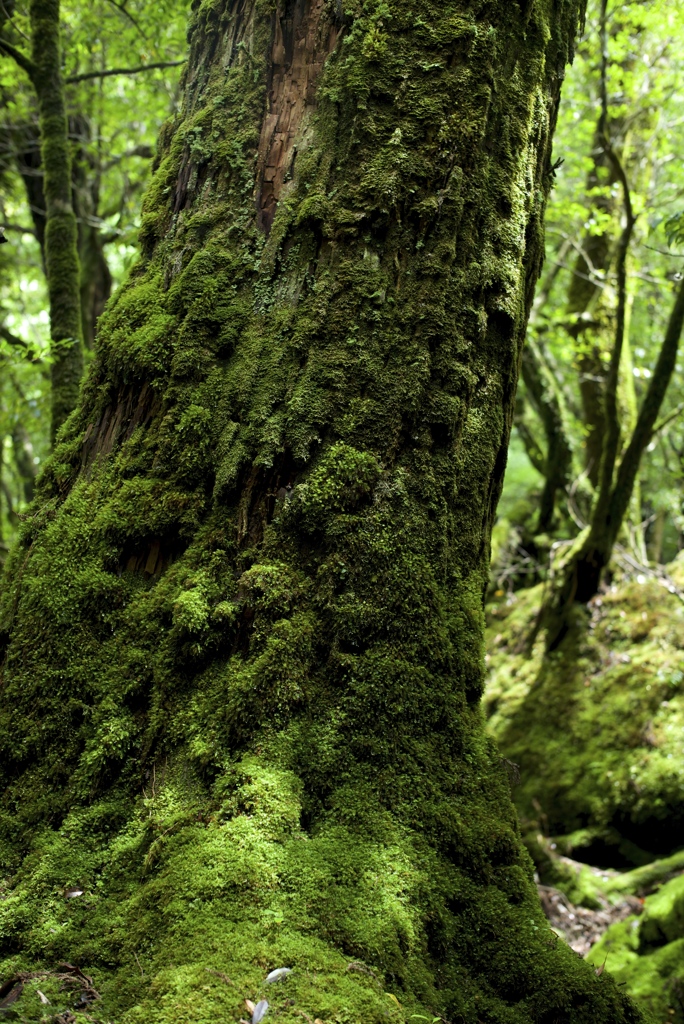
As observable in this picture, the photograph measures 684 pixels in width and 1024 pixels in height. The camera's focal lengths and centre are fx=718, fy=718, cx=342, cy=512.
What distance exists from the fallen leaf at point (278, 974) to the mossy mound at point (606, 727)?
5499 mm

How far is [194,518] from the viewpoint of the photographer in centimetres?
267

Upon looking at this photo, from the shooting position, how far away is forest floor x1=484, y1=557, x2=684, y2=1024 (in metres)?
5.05

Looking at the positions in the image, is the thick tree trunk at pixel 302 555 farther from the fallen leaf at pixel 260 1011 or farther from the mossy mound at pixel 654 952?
the mossy mound at pixel 654 952

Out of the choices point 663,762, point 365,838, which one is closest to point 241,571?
point 365,838

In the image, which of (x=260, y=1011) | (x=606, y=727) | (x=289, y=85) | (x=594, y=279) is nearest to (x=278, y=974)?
(x=260, y=1011)

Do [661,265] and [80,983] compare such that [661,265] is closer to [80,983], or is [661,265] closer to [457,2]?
[457,2]

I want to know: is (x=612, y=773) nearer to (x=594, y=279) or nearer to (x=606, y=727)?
(x=606, y=727)

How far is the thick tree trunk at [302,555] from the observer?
2.14m

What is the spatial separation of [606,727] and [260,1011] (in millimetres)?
6287

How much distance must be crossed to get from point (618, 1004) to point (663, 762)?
193 inches

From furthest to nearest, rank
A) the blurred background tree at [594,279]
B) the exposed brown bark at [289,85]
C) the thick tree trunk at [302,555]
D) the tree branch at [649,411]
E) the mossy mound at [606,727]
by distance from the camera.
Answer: the blurred background tree at [594,279] < the tree branch at [649,411] < the mossy mound at [606,727] < the exposed brown bark at [289,85] < the thick tree trunk at [302,555]

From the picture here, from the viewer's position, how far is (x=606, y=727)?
725cm

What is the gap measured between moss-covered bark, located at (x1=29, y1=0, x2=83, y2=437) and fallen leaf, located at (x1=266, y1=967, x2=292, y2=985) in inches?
164

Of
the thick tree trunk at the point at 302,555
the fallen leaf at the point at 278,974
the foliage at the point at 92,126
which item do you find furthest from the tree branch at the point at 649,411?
the fallen leaf at the point at 278,974
